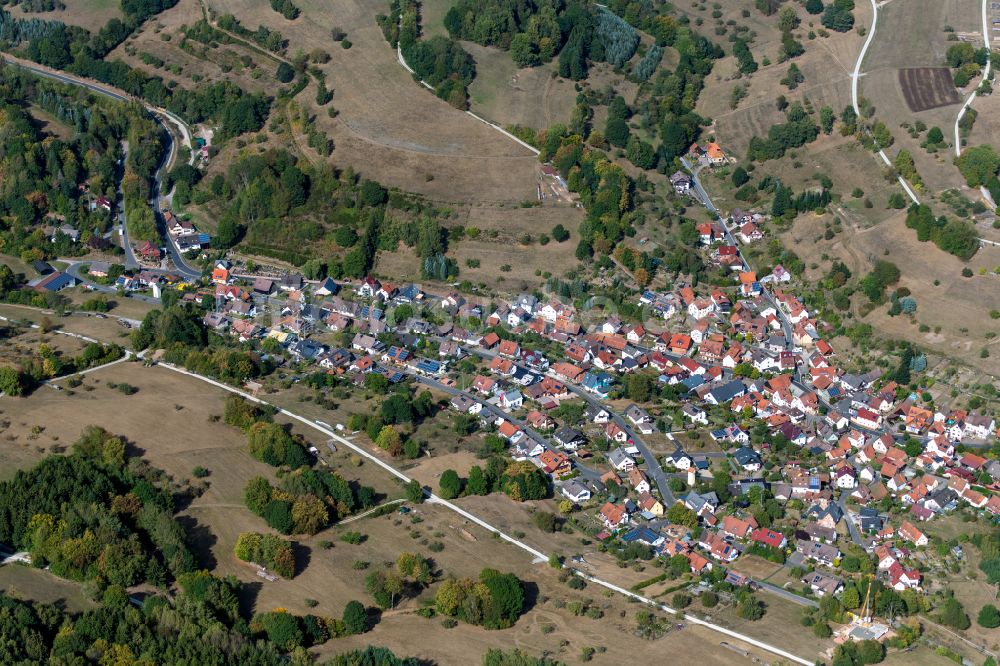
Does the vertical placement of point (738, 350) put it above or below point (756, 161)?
below

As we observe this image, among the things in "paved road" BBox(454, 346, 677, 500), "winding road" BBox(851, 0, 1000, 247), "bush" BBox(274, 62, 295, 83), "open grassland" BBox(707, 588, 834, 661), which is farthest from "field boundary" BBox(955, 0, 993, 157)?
"bush" BBox(274, 62, 295, 83)

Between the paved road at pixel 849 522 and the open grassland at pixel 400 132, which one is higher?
the open grassland at pixel 400 132

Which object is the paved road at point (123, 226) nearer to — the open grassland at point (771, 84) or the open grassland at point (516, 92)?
the open grassland at point (516, 92)

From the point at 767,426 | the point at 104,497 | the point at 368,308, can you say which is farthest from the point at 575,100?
the point at 104,497

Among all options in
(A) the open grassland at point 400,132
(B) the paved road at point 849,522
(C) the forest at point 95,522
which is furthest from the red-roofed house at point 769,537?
(A) the open grassland at point 400,132

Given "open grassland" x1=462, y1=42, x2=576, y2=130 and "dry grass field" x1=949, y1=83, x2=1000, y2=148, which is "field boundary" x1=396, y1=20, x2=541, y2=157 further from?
"dry grass field" x1=949, y1=83, x2=1000, y2=148

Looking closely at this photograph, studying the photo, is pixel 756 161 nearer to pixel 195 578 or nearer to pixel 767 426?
pixel 767 426
